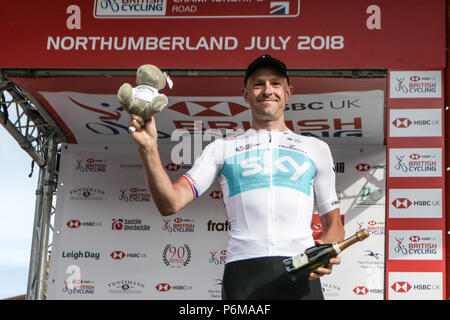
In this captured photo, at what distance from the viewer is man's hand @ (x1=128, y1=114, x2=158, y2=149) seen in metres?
2.32

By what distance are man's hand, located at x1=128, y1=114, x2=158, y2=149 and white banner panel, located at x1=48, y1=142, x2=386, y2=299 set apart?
510 cm

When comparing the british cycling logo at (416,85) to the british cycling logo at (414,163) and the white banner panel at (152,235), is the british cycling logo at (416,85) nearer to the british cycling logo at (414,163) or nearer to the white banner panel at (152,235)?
the british cycling logo at (414,163)

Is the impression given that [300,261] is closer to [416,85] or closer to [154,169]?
[154,169]

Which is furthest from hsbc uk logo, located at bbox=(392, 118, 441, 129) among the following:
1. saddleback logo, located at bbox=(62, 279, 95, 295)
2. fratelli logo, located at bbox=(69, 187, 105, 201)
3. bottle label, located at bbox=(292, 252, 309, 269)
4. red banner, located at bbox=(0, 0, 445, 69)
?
saddleback logo, located at bbox=(62, 279, 95, 295)

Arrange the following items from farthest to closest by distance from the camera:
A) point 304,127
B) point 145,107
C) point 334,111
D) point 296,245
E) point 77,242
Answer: point 77,242, point 304,127, point 334,111, point 296,245, point 145,107

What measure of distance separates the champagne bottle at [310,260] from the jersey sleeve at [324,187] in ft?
1.23

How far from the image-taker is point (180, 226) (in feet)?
24.4

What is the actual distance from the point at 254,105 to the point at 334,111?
3610 mm

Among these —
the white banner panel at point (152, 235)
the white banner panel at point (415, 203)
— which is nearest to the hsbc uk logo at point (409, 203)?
the white banner panel at point (415, 203)

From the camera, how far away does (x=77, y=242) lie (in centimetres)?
749

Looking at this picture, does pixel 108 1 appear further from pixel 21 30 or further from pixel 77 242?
pixel 77 242

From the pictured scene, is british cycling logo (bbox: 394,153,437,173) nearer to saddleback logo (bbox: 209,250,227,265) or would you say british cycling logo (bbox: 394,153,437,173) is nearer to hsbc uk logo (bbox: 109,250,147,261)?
saddleback logo (bbox: 209,250,227,265)

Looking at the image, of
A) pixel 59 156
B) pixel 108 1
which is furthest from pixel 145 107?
pixel 59 156

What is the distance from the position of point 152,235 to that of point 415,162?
137 inches
